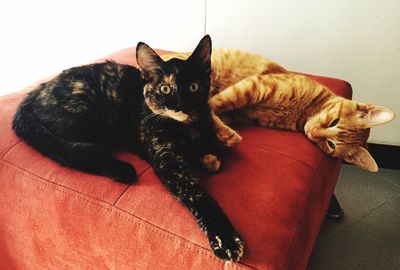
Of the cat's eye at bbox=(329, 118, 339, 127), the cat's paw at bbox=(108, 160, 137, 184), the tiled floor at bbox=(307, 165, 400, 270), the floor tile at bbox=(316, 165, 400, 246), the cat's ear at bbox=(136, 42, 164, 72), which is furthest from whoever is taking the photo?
the floor tile at bbox=(316, 165, 400, 246)

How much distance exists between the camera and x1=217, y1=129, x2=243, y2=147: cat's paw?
3.44 ft

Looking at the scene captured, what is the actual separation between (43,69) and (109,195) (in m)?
1.25

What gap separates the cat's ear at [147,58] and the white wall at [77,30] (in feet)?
2.83

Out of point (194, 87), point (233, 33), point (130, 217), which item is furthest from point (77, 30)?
point (130, 217)

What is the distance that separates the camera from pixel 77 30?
1.86 meters

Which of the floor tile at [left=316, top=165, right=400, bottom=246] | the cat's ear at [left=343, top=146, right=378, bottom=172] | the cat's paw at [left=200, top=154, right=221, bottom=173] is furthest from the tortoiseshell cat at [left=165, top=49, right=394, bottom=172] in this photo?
the floor tile at [left=316, top=165, right=400, bottom=246]

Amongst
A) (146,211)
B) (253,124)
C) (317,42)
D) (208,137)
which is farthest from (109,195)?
(317,42)

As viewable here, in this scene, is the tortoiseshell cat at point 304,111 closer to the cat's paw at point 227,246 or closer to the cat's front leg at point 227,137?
the cat's front leg at point 227,137

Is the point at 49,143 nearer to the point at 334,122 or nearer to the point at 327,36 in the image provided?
the point at 334,122

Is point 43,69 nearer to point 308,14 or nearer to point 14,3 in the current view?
point 14,3

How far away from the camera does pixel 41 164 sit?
36.4 inches

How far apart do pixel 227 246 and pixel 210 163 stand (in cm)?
28

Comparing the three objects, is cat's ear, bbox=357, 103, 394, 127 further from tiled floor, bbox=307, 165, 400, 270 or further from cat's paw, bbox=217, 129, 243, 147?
tiled floor, bbox=307, 165, 400, 270

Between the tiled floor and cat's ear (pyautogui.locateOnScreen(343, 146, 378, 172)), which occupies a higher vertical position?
cat's ear (pyautogui.locateOnScreen(343, 146, 378, 172))
